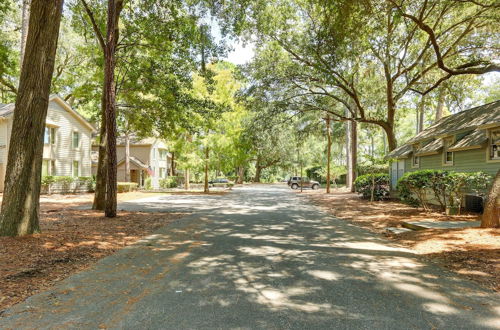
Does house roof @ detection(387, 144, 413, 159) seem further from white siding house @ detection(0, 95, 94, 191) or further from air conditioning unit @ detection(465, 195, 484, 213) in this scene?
white siding house @ detection(0, 95, 94, 191)

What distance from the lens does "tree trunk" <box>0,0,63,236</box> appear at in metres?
6.89

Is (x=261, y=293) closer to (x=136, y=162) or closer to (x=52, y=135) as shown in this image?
(x=52, y=135)

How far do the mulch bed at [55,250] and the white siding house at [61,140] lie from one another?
17.9 metres

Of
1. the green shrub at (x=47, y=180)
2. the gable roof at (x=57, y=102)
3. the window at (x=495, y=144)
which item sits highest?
the gable roof at (x=57, y=102)

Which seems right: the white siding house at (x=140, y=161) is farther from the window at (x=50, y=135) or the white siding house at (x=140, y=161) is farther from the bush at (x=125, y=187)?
the window at (x=50, y=135)

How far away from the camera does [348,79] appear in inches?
795

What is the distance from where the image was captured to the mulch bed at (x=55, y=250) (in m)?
4.66

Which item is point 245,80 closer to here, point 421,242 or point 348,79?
point 348,79

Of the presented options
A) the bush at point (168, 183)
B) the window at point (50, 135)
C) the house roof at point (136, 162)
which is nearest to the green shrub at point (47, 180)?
the window at point (50, 135)

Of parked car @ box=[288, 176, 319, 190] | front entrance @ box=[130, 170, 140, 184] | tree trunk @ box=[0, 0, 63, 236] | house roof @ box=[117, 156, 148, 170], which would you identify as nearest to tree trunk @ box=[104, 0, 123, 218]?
tree trunk @ box=[0, 0, 63, 236]

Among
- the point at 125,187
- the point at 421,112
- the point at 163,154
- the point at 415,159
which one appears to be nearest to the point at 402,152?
the point at 415,159

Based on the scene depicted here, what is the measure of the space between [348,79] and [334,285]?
17893mm

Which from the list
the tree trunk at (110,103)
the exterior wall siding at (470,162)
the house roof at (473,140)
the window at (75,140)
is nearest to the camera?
the tree trunk at (110,103)

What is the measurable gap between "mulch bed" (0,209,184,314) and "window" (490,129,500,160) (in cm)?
1361
